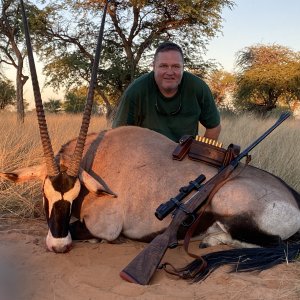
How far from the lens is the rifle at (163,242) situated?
268 cm

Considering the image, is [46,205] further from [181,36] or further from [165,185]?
[181,36]

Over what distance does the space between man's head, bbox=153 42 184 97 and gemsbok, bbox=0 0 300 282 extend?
1.01 meters

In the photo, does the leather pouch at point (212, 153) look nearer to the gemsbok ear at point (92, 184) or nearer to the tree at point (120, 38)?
the gemsbok ear at point (92, 184)

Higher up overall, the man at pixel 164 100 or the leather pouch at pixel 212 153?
the man at pixel 164 100

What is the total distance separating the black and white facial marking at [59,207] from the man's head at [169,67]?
5.68 feet

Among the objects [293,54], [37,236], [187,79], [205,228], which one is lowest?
[37,236]

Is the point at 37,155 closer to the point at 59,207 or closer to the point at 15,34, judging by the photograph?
the point at 59,207

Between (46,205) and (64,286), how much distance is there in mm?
671

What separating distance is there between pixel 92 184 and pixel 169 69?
167 centimetres

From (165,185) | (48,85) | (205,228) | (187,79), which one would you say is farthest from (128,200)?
(48,85)

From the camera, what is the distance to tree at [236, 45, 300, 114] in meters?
21.5

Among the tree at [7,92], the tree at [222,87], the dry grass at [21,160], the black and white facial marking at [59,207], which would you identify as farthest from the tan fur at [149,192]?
the tree at [222,87]

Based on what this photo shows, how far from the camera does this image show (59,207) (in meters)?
3.08

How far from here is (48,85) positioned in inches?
750
